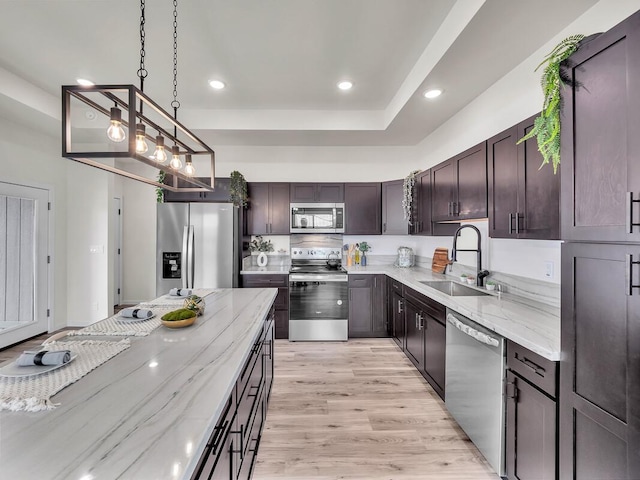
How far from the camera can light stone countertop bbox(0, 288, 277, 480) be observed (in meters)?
0.68

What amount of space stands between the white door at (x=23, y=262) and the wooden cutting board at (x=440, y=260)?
17.2 feet

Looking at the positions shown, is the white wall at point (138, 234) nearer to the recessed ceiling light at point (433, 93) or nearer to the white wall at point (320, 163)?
the white wall at point (320, 163)

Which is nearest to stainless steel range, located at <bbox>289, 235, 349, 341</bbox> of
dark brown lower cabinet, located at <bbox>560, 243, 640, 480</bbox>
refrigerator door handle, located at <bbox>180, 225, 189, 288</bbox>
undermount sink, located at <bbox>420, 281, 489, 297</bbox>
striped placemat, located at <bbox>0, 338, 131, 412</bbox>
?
undermount sink, located at <bbox>420, 281, 489, 297</bbox>

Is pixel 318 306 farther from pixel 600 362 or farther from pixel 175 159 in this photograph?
pixel 600 362

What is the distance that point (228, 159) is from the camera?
4.56 metres

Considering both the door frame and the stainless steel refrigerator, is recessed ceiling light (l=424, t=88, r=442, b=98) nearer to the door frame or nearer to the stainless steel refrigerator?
the stainless steel refrigerator

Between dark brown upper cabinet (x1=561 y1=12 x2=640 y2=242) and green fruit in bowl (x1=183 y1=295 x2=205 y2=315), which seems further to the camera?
green fruit in bowl (x1=183 y1=295 x2=205 y2=315)

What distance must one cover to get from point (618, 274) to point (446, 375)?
1571 millimetres

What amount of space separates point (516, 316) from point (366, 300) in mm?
2273

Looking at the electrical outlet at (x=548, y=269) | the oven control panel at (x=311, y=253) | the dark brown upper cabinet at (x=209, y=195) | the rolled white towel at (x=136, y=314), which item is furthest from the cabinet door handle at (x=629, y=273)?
the dark brown upper cabinet at (x=209, y=195)

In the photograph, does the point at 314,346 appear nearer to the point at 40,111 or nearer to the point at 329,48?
the point at 329,48

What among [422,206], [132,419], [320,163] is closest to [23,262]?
[320,163]

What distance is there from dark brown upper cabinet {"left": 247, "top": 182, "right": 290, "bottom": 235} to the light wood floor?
6.14ft

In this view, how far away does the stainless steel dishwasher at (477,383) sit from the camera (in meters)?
1.70
